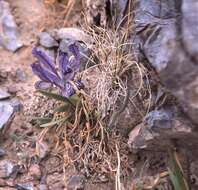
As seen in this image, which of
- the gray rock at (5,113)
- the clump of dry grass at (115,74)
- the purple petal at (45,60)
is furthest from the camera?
the gray rock at (5,113)

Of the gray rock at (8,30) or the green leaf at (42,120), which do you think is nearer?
the green leaf at (42,120)

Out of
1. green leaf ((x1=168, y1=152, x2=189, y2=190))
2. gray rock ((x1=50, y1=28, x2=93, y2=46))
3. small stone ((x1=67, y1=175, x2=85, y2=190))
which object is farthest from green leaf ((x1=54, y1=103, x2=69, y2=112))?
green leaf ((x1=168, y1=152, x2=189, y2=190))

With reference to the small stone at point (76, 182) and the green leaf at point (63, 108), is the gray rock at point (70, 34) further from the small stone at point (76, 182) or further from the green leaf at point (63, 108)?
the small stone at point (76, 182)

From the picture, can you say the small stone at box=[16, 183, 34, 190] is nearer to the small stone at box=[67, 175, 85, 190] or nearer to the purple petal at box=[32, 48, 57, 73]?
the small stone at box=[67, 175, 85, 190]

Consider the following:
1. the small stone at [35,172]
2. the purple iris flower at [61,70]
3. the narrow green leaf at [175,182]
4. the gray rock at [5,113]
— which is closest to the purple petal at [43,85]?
the purple iris flower at [61,70]

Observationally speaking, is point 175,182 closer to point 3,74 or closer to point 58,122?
point 58,122

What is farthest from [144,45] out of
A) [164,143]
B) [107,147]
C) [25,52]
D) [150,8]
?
[25,52]
